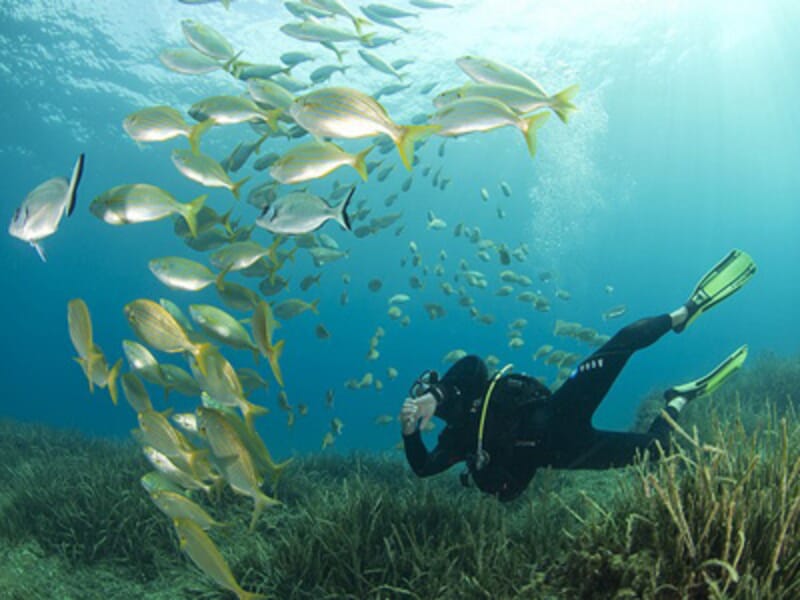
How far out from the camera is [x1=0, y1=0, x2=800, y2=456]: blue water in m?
24.8

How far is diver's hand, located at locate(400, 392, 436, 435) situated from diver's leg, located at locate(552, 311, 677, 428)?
5.30 ft

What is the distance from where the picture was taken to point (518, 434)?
188 inches

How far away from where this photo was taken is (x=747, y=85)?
4247cm

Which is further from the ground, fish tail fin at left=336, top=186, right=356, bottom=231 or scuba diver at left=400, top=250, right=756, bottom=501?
fish tail fin at left=336, top=186, right=356, bottom=231

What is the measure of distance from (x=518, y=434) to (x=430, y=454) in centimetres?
94

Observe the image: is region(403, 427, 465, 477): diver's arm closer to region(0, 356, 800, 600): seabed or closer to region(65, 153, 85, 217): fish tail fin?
region(0, 356, 800, 600): seabed

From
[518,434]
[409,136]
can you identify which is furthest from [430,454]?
[409,136]

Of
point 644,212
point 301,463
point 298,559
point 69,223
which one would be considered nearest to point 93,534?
point 298,559

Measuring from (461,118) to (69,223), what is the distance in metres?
66.9

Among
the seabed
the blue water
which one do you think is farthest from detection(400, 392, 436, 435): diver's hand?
the blue water

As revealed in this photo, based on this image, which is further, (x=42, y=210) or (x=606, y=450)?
(x=606, y=450)

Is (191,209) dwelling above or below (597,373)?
Result: above

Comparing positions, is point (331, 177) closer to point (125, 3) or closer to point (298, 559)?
point (125, 3)

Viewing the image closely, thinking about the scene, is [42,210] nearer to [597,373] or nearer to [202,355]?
[202,355]
